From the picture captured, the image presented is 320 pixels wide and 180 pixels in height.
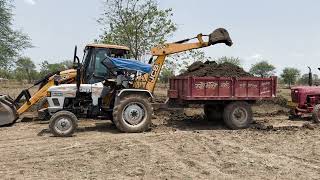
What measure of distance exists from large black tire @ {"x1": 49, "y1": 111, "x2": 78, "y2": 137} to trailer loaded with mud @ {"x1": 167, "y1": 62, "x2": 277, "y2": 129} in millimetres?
3436

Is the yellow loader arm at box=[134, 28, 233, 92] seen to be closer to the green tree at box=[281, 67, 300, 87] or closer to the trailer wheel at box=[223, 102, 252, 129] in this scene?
the trailer wheel at box=[223, 102, 252, 129]

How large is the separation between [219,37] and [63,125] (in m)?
5.66

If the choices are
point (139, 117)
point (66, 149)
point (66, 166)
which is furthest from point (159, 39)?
point (66, 166)

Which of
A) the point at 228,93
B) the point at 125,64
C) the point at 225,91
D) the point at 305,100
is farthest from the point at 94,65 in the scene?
the point at 305,100

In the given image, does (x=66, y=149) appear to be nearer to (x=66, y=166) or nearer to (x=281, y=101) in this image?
(x=66, y=166)

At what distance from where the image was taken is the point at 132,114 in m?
12.8

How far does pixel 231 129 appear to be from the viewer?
13.9 meters

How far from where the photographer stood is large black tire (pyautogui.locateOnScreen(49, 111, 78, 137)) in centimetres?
1198

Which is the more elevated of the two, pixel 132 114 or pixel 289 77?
pixel 289 77

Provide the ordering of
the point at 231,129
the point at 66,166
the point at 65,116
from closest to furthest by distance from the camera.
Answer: the point at 66,166
the point at 65,116
the point at 231,129

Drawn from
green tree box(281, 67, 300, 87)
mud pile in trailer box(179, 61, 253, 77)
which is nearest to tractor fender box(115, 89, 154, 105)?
mud pile in trailer box(179, 61, 253, 77)

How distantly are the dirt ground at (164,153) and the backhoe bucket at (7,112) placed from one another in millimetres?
292

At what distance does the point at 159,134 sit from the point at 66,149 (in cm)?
308

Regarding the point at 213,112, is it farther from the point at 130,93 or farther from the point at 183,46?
the point at 130,93
